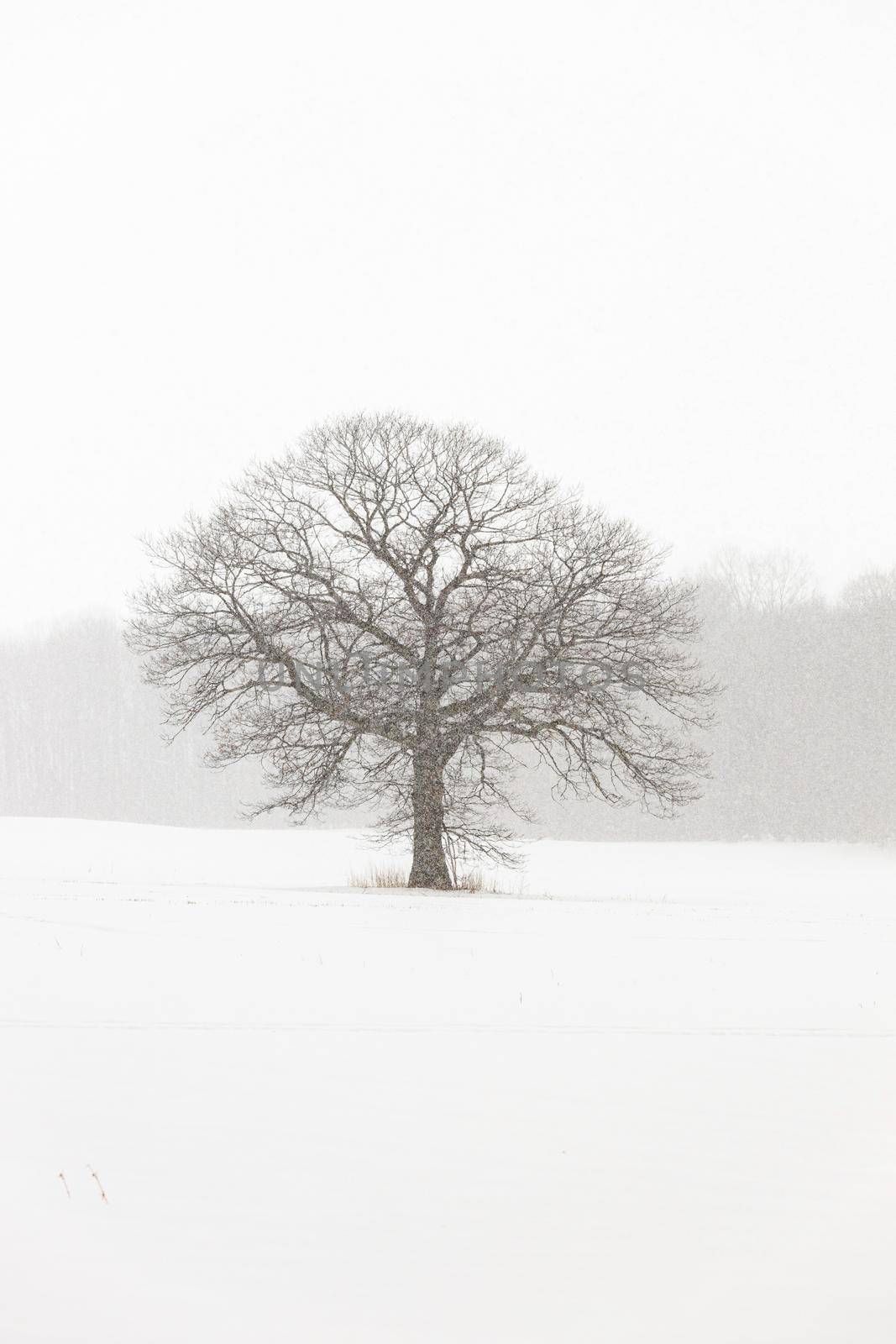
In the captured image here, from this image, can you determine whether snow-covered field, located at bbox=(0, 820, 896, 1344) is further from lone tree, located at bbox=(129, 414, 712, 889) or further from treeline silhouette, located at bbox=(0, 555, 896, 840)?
treeline silhouette, located at bbox=(0, 555, 896, 840)

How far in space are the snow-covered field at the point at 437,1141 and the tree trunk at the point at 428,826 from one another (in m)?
8.06

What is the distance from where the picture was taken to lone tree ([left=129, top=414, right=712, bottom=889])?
→ 22234mm

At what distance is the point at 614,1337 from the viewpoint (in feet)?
16.6

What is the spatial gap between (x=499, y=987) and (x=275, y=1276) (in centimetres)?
617

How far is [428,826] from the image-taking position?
75.3 feet

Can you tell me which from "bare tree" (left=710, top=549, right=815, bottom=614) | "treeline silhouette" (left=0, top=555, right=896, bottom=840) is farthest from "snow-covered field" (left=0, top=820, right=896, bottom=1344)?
Result: "bare tree" (left=710, top=549, right=815, bottom=614)

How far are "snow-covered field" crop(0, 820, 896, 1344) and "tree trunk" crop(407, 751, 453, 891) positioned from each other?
8059 mm

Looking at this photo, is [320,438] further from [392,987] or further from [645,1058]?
[645,1058]

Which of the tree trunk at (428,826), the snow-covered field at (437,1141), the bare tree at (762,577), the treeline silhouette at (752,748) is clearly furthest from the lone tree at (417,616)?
the bare tree at (762,577)

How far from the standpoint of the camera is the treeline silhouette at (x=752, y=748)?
168 ft

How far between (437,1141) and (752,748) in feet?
159

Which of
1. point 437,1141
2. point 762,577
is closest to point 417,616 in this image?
point 437,1141

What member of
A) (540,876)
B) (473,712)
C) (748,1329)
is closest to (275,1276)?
(748,1329)

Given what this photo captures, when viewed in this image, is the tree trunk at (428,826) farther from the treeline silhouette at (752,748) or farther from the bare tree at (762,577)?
the bare tree at (762,577)
